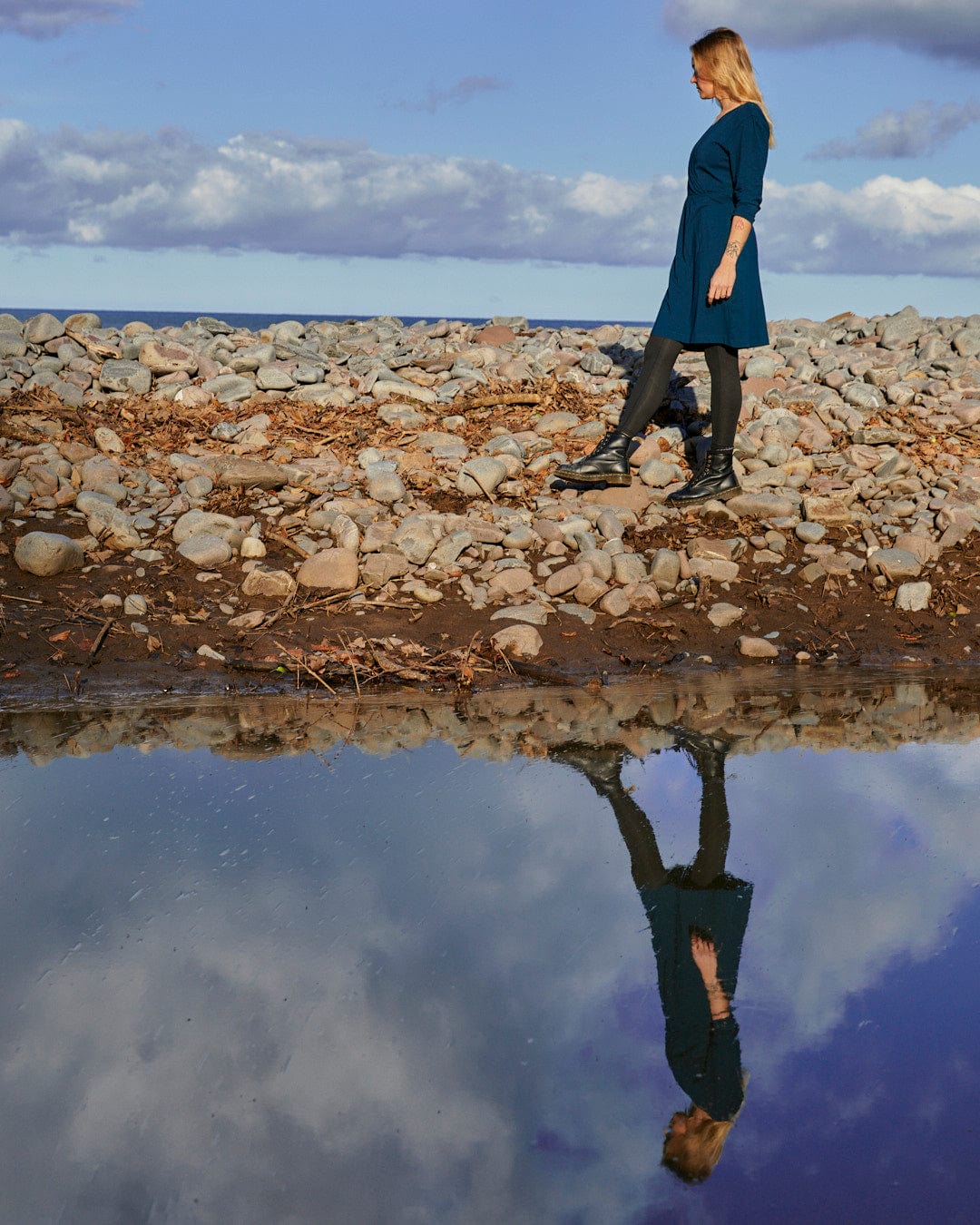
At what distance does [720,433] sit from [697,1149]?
4.30 metres

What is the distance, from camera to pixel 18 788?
340 centimetres

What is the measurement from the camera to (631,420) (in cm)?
568

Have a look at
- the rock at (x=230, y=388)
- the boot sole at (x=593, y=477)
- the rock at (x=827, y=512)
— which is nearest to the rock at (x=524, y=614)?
the boot sole at (x=593, y=477)

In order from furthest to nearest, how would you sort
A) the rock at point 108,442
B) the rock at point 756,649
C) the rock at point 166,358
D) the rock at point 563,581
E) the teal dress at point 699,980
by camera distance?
the rock at point 166,358 < the rock at point 108,442 < the rock at point 563,581 < the rock at point 756,649 < the teal dress at point 699,980

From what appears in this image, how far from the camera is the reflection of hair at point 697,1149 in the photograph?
187cm

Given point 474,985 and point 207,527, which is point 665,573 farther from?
point 474,985

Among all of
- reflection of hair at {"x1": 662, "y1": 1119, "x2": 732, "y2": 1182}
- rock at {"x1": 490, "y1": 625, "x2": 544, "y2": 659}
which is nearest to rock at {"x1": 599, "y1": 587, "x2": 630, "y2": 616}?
rock at {"x1": 490, "y1": 625, "x2": 544, "y2": 659}

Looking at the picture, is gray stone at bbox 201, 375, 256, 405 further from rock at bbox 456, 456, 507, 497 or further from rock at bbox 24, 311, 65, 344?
rock at bbox 456, 456, 507, 497

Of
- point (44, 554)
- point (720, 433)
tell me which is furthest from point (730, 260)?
point (44, 554)

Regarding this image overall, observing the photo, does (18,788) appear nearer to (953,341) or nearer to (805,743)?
(805,743)

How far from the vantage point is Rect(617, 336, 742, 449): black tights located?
5668 mm

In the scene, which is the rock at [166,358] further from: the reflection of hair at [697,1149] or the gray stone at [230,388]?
the reflection of hair at [697,1149]

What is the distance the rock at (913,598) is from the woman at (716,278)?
974 mm

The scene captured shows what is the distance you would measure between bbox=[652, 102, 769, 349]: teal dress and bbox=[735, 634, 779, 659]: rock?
4.94 ft
